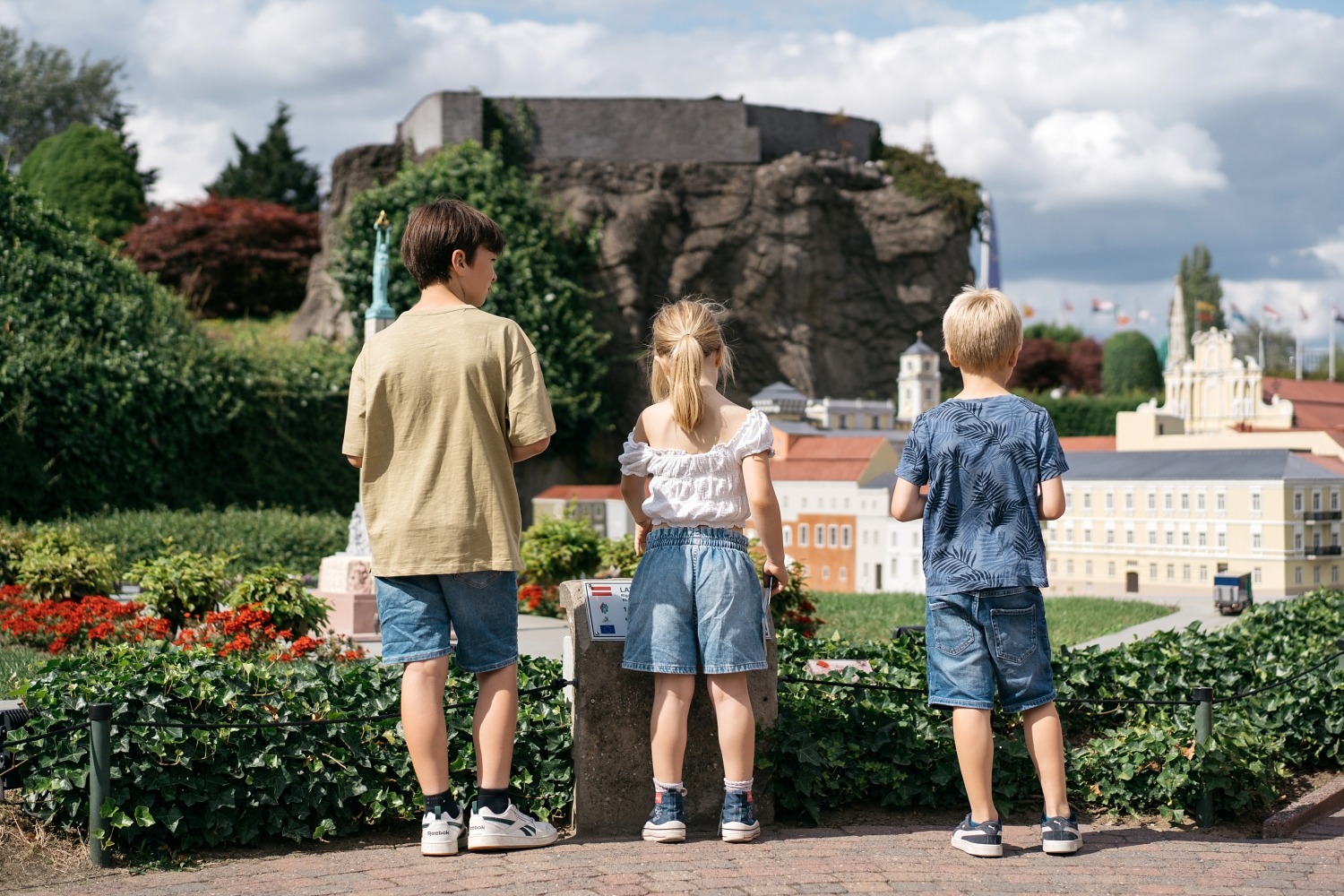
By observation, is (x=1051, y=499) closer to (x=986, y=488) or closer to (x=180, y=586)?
(x=986, y=488)

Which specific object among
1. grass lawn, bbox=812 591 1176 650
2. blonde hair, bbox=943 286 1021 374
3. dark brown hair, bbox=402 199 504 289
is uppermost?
dark brown hair, bbox=402 199 504 289

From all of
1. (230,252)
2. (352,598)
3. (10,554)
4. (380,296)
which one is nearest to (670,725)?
(352,598)

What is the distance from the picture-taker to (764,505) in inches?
154

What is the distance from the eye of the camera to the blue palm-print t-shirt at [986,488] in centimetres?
391

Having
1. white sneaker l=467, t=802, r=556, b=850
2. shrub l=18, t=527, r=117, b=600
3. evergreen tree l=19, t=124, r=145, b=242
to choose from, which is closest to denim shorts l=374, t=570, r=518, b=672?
white sneaker l=467, t=802, r=556, b=850

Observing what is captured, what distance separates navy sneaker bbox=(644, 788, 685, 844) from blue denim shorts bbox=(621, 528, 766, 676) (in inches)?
16.1

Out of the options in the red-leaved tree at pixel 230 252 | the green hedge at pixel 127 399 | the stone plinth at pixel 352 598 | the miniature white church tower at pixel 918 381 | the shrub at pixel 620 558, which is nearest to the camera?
the stone plinth at pixel 352 598

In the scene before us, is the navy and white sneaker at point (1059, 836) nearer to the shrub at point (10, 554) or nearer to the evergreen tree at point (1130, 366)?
the shrub at point (10, 554)

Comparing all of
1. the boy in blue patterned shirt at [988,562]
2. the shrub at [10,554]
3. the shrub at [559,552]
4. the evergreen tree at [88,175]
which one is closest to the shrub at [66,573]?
the shrub at [10,554]

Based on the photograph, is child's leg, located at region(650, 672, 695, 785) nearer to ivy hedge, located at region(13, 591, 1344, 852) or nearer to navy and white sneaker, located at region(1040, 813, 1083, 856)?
ivy hedge, located at region(13, 591, 1344, 852)

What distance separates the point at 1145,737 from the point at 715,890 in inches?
84.9

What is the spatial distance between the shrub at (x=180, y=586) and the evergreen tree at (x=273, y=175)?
3236 cm

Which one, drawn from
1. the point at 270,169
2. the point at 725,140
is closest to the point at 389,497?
the point at 725,140

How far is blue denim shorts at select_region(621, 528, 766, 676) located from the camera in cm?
397
